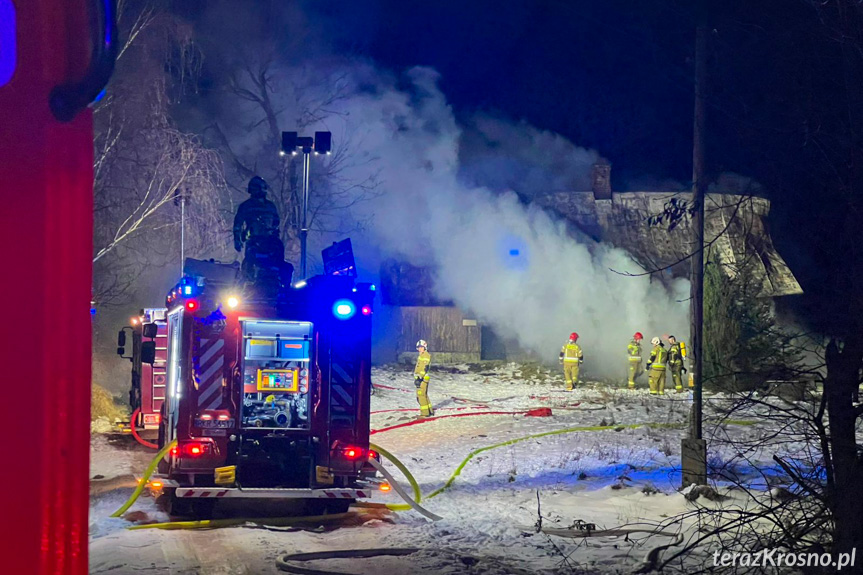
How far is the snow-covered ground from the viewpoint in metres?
6.99

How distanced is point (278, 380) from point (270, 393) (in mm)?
158

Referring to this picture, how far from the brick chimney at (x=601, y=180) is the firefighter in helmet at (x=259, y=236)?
2357cm

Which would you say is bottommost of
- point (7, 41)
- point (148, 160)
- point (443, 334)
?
point (443, 334)

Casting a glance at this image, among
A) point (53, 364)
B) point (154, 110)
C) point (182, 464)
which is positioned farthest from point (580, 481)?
point (154, 110)

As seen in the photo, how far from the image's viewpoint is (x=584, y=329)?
2953 centimetres

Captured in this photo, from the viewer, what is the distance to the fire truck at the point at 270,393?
8391mm

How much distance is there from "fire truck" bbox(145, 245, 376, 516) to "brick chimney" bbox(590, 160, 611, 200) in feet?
78.7

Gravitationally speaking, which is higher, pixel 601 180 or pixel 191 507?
pixel 601 180

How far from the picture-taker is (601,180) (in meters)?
31.9

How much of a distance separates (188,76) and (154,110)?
158 inches

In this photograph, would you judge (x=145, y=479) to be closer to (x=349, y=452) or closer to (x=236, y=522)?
(x=236, y=522)

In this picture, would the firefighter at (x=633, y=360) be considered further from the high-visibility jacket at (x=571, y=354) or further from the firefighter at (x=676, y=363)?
the high-visibility jacket at (x=571, y=354)

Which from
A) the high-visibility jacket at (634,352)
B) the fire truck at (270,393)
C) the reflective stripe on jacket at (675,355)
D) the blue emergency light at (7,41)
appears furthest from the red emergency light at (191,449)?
the high-visibility jacket at (634,352)

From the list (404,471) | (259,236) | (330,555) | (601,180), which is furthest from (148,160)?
(601,180)
